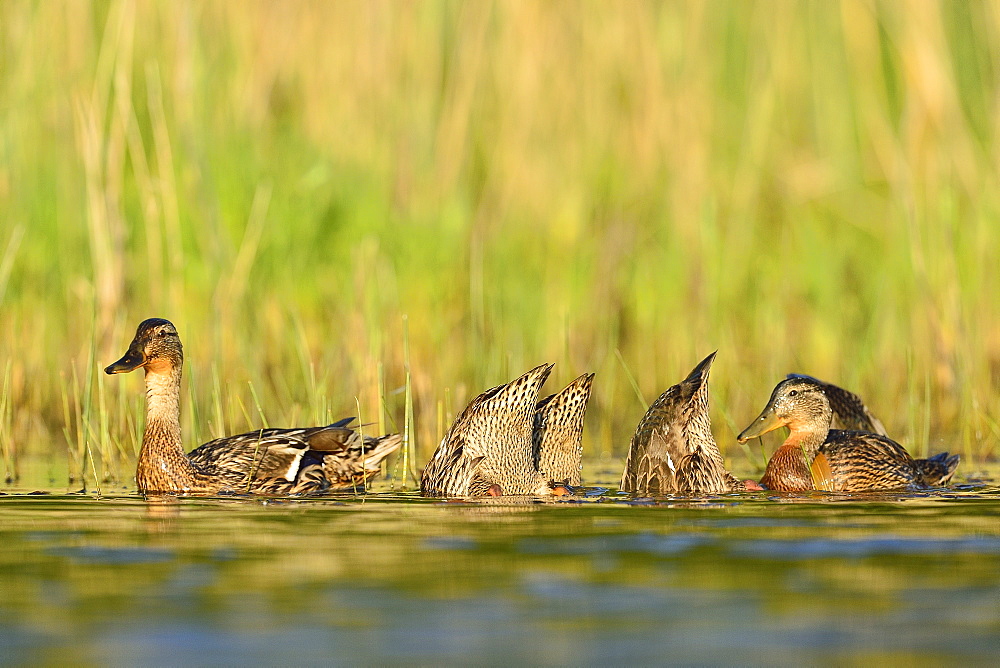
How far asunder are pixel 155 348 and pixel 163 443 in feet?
1.93

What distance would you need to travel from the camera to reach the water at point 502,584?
379 cm

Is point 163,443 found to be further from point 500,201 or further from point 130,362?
point 500,201

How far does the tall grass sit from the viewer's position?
30.5 feet

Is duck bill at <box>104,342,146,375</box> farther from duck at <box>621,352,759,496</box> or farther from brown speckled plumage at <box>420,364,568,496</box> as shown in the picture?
duck at <box>621,352,759,496</box>

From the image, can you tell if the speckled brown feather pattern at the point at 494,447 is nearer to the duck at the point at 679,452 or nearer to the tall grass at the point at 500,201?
the duck at the point at 679,452

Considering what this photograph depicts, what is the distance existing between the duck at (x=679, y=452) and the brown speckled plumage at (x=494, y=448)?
45cm

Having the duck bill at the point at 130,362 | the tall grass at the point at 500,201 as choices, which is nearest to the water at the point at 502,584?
the duck bill at the point at 130,362

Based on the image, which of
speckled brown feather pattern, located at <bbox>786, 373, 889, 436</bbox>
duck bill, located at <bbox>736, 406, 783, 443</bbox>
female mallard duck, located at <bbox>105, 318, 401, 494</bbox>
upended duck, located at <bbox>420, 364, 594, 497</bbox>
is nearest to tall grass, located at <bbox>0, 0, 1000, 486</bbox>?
speckled brown feather pattern, located at <bbox>786, 373, 889, 436</bbox>

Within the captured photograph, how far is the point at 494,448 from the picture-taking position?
24.8 ft

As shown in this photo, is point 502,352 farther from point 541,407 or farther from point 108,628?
point 108,628

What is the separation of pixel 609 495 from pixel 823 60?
506cm

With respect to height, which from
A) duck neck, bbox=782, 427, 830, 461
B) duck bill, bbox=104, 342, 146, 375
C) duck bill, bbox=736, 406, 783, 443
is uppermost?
duck bill, bbox=104, 342, 146, 375

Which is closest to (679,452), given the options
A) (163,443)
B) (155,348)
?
(163,443)

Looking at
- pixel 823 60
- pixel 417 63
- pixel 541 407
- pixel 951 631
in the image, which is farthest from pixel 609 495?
pixel 823 60
